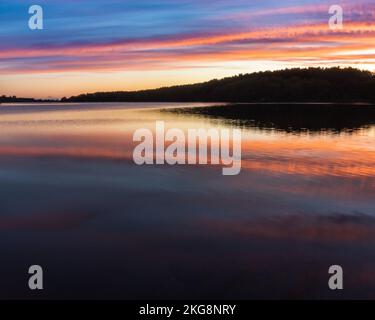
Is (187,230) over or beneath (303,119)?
beneath

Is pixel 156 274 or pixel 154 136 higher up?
pixel 154 136

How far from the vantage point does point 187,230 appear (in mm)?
13461

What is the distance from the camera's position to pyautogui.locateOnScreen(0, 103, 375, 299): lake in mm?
9734

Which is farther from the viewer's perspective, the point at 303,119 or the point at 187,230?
the point at 303,119

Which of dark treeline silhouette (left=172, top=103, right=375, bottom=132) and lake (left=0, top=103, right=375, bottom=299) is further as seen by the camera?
dark treeline silhouette (left=172, top=103, right=375, bottom=132)

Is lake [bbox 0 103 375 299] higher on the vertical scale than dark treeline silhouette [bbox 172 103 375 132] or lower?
lower

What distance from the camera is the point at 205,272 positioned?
10.3 m

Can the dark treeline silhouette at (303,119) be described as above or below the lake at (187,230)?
above

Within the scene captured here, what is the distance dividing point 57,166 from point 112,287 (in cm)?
1739

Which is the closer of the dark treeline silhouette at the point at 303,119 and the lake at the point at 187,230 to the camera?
the lake at the point at 187,230

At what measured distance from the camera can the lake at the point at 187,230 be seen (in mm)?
9734

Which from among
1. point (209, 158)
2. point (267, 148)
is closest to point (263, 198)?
point (209, 158)
